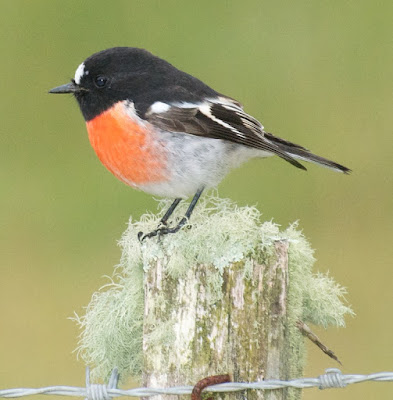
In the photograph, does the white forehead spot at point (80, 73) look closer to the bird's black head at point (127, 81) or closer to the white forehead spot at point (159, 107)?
the bird's black head at point (127, 81)

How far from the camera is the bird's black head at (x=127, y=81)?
4.68 metres

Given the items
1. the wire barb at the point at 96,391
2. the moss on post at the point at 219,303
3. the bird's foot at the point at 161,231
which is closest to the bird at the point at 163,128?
the bird's foot at the point at 161,231

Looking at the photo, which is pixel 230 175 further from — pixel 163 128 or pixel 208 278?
pixel 208 278

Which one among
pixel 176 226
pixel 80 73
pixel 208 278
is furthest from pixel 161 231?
pixel 80 73

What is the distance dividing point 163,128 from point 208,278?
132 centimetres

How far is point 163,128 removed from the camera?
4.54 m

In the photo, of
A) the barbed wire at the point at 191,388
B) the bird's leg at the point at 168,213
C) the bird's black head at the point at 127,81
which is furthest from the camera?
the bird's black head at the point at 127,81

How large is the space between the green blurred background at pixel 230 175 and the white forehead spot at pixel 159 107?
8.72 feet

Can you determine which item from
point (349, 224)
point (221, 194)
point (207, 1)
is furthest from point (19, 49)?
point (349, 224)

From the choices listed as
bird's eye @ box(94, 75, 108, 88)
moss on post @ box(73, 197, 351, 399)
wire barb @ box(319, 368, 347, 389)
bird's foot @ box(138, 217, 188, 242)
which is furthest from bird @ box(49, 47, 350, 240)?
wire barb @ box(319, 368, 347, 389)

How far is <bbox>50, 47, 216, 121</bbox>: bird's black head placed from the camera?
15.4 feet

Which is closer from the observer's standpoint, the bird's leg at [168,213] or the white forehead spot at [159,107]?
the bird's leg at [168,213]

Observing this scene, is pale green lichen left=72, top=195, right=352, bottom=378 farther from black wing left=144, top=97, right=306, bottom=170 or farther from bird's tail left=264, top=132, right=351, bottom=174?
bird's tail left=264, top=132, right=351, bottom=174

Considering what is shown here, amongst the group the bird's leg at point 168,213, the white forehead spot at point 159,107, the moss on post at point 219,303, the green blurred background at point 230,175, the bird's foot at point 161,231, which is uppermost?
the green blurred background at point 230,175
